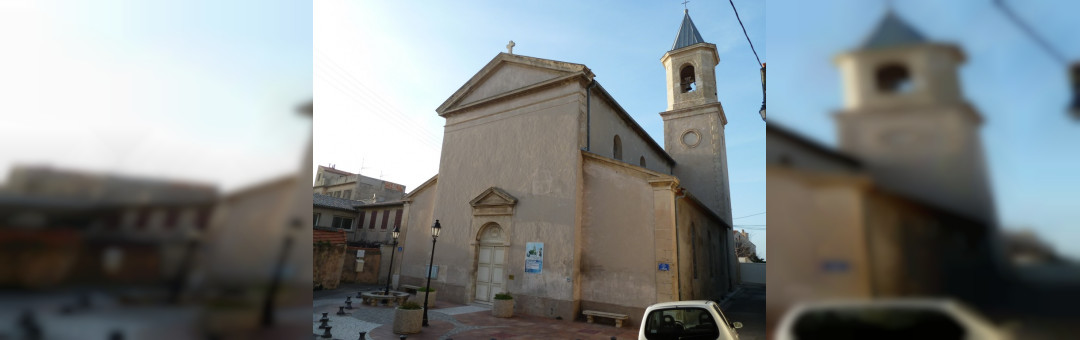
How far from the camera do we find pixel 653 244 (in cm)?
1321

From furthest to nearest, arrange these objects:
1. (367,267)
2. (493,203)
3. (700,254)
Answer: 1. (367,267)
2. (700,254)
3. (493,203)

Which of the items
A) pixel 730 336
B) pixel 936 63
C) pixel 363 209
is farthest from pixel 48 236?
pixel 363 209

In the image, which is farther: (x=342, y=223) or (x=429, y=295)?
(x=342, y=223)

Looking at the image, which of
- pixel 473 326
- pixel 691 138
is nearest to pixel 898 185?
pixel 473 326

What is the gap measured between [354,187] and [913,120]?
150 ft

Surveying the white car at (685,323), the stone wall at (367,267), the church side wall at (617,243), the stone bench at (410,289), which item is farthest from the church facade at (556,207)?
the white car at (685,323)

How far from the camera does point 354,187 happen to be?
43312 millimetres

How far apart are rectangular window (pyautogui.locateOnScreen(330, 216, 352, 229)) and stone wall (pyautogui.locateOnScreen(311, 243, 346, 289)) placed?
29.1 ft

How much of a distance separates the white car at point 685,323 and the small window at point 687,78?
65.7 feet

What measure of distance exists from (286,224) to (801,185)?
3.85ft

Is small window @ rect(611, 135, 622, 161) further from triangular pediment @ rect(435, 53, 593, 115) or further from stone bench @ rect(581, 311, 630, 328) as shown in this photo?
stone bench @ rect(581, 311, 630, 328)

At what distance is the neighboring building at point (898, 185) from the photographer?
2.17ft

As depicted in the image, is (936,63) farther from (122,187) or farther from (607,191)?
(607,191)

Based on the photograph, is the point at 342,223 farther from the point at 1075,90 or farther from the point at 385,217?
the point at 1075,90
